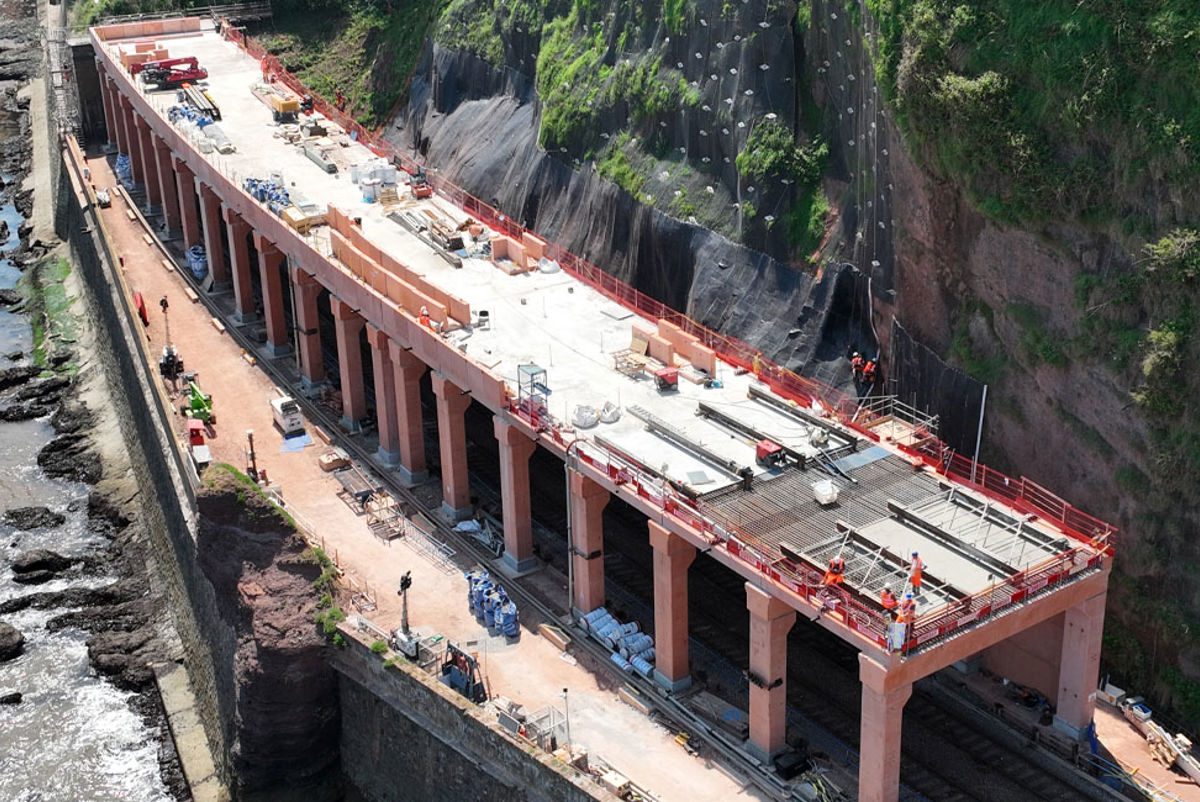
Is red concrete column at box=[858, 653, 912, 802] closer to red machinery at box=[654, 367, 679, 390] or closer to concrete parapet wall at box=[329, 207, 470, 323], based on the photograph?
red machinery at box=[654, 367, 679, 390]

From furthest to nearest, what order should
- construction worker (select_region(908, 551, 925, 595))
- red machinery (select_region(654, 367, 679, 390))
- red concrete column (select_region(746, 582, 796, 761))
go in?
red machinery (select_region(654, 367, 679, 390)) < red concrete column (select_region(746, 582, 796, 761)) < construction worker (select_region(908, 551, 925, 595))

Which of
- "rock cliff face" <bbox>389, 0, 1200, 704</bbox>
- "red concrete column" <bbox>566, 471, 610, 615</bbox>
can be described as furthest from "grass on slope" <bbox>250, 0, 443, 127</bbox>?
"red concrete column" <bbox>566, 471, 610, 615</bbox>

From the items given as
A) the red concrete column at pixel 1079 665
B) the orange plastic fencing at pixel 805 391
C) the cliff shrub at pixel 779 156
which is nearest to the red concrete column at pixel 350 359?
the orange plastic fencing at pixel 805 391

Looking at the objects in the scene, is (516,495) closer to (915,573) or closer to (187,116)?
(915,573)

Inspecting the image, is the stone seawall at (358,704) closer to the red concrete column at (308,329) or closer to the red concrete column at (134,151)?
the red concrete column at (308,329)

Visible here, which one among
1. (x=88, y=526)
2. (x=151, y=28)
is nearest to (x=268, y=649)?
(x=88, y=526)

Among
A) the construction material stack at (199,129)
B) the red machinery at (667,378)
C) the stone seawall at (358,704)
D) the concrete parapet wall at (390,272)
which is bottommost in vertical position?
the stone seawall at (358,704)
